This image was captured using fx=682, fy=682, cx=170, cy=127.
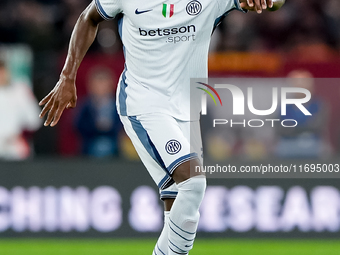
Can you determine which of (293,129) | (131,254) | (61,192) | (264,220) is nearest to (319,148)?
(293,129)

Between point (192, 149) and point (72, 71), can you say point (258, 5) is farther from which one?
point (72, 71)

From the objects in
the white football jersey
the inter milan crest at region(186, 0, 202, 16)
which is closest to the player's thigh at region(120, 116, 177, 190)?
the white football jersey

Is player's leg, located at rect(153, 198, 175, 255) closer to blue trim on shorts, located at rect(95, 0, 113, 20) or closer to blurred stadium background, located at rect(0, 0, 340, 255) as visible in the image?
blue trim on shorts, located at rect(95, 0, 113, 20)

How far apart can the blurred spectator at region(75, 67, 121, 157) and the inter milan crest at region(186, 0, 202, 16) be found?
3677 mm

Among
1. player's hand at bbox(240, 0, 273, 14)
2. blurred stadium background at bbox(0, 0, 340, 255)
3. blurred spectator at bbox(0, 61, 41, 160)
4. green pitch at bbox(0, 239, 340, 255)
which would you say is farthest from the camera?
blurred spectator at bbox(0, 61, 41, 160)

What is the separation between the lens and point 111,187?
7445 mm

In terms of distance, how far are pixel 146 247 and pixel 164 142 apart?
10.3 ft

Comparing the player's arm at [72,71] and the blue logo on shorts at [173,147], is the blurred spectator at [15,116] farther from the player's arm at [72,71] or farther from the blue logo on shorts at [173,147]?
the blue logo on shorts at [173,147]

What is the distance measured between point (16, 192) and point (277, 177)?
2.84m

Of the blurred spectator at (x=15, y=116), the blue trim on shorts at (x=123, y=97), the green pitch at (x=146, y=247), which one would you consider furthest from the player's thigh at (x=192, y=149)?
the blurred spectator at (x=15, y=116)

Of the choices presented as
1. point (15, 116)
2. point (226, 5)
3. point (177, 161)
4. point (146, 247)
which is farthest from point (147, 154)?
point (15, 116)

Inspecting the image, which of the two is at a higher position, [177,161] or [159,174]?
[177,161]

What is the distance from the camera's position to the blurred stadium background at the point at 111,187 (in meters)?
7.34

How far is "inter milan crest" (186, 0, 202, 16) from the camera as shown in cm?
425
